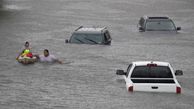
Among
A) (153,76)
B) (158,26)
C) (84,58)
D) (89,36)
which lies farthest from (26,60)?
(158,26)

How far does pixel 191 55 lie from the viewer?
38.3 m

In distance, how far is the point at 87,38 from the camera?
38.6 m

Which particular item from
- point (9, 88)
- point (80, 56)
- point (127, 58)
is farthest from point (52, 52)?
point (9, 88)

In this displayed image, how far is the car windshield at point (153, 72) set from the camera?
23.4 metres

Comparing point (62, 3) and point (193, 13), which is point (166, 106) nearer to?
point (193, 13)

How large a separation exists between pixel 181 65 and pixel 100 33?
5883 millimetres

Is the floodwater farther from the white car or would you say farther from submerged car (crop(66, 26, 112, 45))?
the white car

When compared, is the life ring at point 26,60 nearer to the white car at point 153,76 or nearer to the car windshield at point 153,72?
the white car at point 153,76

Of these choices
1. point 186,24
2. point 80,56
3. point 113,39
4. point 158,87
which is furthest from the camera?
point 186,24

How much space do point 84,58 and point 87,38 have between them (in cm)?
263

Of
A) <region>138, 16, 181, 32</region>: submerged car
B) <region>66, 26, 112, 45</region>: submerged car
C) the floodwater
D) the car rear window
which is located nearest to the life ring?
the floodwater

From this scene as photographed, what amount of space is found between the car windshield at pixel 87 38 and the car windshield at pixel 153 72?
1489 cm

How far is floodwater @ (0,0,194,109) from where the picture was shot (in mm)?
24250

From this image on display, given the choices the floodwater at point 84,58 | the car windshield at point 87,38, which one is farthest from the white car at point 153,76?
the car windshield at point 87,38
